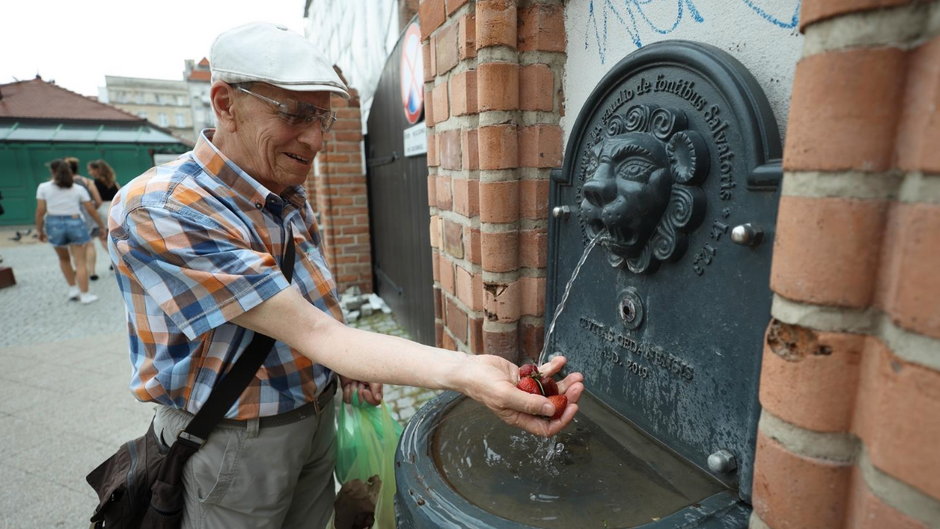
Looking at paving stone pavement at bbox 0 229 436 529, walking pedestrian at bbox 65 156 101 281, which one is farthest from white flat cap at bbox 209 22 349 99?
walking pedestrian at bbox 65 156 101 281

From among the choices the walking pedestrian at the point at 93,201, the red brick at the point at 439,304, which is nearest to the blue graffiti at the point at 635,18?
the red brick at the point at 439,304

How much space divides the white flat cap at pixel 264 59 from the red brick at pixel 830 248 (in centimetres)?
106

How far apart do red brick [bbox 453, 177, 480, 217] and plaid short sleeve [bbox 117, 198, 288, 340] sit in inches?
30.1

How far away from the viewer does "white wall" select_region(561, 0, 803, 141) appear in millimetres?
963

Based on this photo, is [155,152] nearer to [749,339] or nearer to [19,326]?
[19,326]

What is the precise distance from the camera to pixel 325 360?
1073 millimetres

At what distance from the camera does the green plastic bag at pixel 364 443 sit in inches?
72.7

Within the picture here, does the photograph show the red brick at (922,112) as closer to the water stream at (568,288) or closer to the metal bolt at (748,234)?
the metal bolt at (748,234)

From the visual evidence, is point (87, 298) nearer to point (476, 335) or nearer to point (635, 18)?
point (476, 335)

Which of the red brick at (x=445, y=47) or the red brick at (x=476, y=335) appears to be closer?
the red brick at (x=445, y=47)

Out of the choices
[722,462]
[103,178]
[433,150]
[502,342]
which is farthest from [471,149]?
[103,178]

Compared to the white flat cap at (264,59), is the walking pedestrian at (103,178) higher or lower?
lower

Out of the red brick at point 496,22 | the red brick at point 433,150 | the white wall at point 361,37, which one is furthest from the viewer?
the white wall at point 361,37

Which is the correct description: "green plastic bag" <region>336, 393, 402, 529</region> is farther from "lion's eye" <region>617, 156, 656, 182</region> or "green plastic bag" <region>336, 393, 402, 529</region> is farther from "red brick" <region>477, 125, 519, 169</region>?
"lion's eye" <region>617, 156, 656, 182</region>
